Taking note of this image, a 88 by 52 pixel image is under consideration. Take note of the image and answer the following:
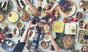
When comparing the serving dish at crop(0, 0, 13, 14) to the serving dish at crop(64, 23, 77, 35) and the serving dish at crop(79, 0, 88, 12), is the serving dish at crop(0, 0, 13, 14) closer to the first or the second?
the serving dish at crop(64, 23, 77, 35)

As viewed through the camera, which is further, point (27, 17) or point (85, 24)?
point (27, 17)

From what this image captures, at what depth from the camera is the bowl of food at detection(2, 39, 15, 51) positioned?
2.65 m

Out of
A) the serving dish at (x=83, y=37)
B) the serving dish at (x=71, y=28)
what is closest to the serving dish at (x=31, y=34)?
the serving dish at (x=71, y=28)

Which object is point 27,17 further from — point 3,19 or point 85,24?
→ point 85,24

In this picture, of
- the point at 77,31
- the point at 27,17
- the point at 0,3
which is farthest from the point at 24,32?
the point at 77,31

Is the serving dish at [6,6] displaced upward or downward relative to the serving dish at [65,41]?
upward

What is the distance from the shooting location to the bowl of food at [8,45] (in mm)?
2654

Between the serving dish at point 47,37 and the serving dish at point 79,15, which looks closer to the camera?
the serving dish at point 79,15

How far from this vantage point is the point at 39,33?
2.54 m

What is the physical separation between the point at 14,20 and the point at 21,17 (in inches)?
4.4

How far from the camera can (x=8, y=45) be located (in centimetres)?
267

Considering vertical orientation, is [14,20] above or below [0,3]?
below

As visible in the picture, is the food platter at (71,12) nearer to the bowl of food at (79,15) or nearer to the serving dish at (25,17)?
the bowl of food at (79,15)

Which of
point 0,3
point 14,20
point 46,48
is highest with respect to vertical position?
point 0,3
